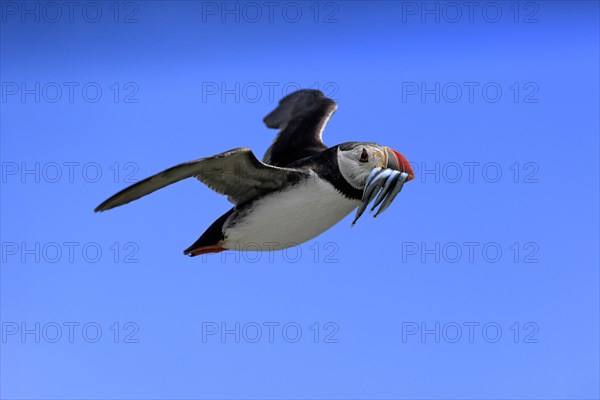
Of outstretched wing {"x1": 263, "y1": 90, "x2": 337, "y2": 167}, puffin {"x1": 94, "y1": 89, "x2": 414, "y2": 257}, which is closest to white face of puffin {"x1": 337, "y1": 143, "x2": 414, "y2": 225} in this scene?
puffin {"x1": 94, "y1": 89, "x2": 414, "y2": 257}

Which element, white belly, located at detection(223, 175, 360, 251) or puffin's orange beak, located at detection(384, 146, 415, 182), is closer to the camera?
white belly, located at detection(223, 175, 360, 251)

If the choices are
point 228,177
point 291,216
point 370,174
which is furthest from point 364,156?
point 228,177

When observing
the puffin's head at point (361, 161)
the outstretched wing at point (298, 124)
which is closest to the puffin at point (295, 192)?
the puffin's head at point (361, 161)

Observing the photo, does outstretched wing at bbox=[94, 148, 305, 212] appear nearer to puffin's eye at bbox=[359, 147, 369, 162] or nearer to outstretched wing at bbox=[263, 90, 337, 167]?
puffin's eye at bbox=[359, 147, 369, 162]

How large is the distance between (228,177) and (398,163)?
5.79ft

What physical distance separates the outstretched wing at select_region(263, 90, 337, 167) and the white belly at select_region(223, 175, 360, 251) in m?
1.33

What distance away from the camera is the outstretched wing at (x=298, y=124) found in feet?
31.9

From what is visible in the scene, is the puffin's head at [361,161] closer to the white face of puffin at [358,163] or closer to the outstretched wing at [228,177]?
the white face of puffin at [358,163]

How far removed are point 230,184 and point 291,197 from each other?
0.65 m

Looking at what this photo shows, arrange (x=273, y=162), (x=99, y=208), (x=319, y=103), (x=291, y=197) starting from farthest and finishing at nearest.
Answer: (x=319, y=103), (x=273, y=162), (x=291, y=197), (x=99, y=208)

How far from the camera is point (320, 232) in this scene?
834 centimetres

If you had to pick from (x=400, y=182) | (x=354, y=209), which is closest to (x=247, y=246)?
(x=354, y=209)

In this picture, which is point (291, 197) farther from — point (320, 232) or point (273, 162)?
point (273, 162)

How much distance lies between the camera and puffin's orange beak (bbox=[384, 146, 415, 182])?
8.26 m
